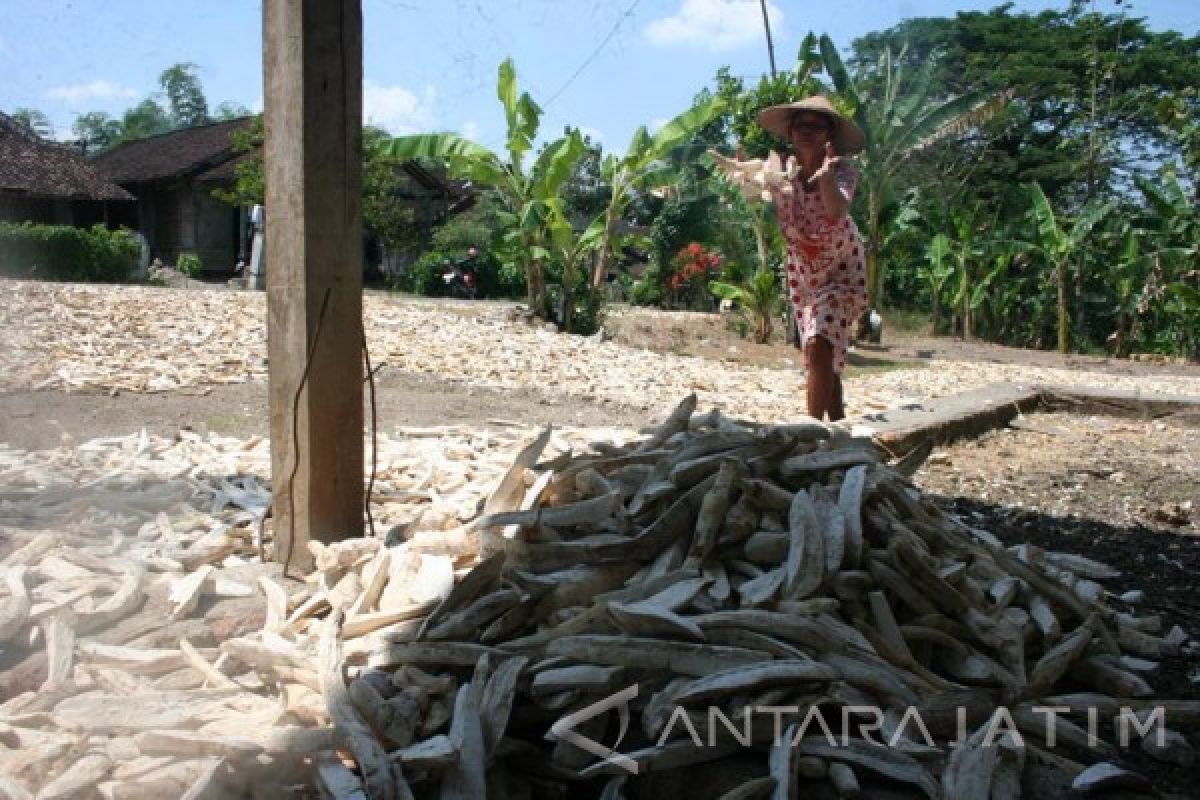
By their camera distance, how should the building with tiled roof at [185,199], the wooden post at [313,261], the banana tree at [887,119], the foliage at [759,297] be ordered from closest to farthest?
the wooden post at [313,261], the foliage at [759,297], the banana tree at [887,119], the building with tiled roof at [185,199]

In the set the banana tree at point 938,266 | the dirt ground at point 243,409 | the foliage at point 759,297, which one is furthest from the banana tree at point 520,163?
the banana tree at point 938,266

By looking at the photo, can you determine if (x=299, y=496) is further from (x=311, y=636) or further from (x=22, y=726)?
(x=22, y=726)

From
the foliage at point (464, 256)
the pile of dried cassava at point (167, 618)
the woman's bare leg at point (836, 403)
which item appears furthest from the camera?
the foliage at point (464, 256)

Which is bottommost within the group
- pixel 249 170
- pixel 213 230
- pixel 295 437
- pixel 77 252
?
pixel 295 437

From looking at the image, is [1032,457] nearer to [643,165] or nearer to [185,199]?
[643,165]

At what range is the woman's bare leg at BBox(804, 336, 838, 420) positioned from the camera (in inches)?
171

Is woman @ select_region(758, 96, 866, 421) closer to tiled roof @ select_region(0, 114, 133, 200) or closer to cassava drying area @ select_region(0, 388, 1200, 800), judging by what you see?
cassava drying area @ select_region(0, 388, 1200, 800)

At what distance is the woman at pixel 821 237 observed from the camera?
4.20 m

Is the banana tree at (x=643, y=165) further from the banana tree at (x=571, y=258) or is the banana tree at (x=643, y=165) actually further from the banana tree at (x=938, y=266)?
the banana tree at (x=938, y=266)

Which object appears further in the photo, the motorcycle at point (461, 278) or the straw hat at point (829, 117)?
the motorcycle at point (461, 278)

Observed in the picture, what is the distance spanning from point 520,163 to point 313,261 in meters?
8.70

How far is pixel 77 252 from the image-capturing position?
632 inches

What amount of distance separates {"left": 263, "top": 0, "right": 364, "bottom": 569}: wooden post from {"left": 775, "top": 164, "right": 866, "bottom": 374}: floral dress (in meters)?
2.55

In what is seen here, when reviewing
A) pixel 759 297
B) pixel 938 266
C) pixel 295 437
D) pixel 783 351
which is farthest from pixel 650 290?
pixel 295 437
